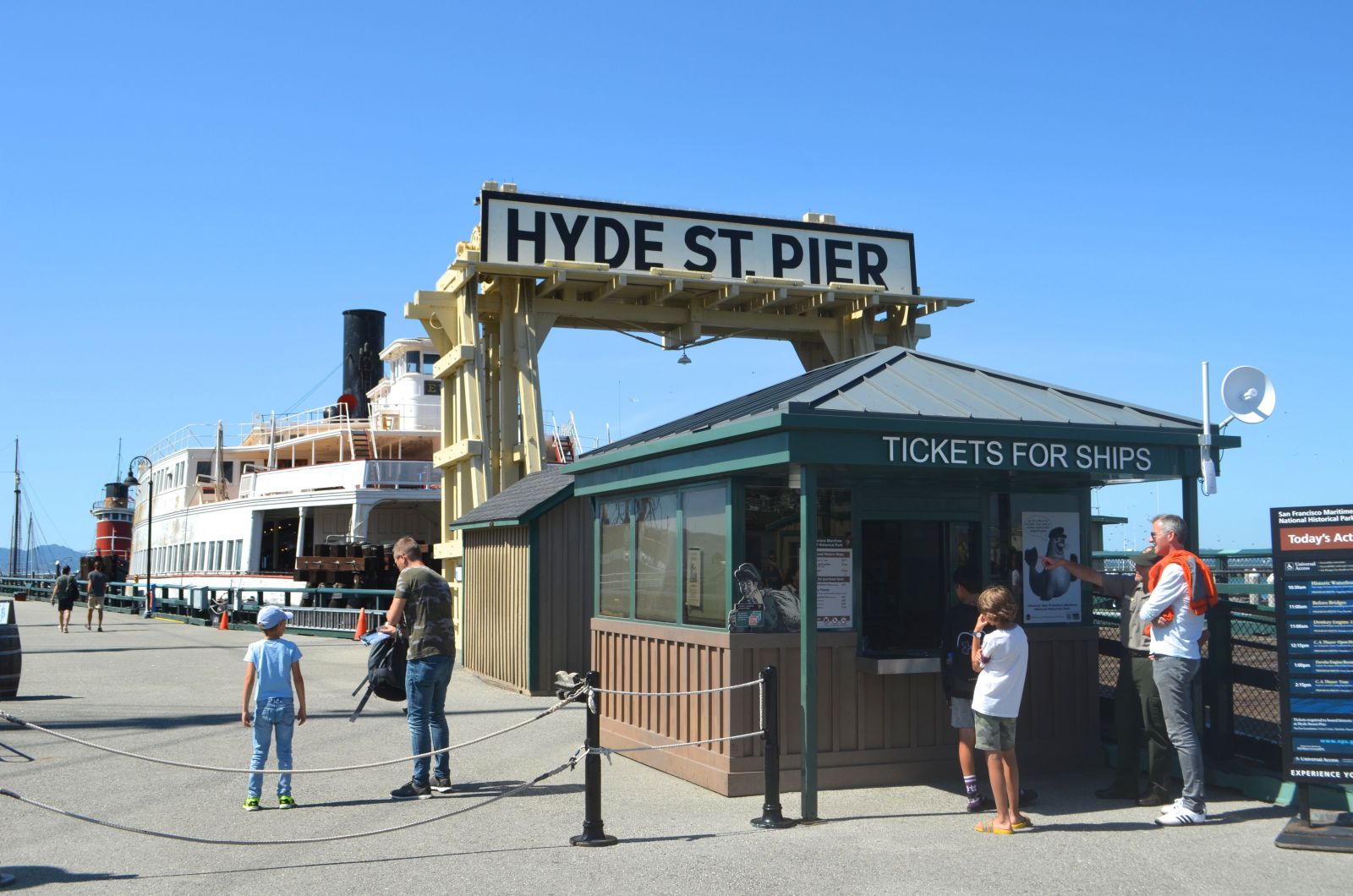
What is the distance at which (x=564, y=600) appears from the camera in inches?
586

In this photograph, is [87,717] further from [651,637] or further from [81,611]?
[81,611]

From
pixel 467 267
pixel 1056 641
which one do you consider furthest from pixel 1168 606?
pixel 467 267

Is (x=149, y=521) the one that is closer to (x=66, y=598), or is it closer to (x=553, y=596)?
(x=66, y=598)

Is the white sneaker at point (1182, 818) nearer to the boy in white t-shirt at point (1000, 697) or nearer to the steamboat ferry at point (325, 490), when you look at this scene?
the boy in white t-shirt at point (1000, 697)

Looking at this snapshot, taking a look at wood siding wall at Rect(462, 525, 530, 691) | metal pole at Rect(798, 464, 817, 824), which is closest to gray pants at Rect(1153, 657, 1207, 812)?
metal pole at Rect(798, 464, 817, 824)

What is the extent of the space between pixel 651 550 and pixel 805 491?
250 cm

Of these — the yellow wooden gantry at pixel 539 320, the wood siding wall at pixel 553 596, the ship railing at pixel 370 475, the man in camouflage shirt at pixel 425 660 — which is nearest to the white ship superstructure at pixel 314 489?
the ship railing at pixel 370 475

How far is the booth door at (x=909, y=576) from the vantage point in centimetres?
959

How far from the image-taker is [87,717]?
13055 millimetres

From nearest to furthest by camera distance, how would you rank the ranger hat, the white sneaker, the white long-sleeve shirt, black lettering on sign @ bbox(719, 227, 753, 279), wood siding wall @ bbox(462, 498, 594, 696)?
1. the white sneaker
2. the white long-sleeve shirt
3. the ranger hat
4. wood siding wall @ bbox(462, 498, 594, 696)
5. black lettering on sign @ bbox(719, 227, 753, 279)

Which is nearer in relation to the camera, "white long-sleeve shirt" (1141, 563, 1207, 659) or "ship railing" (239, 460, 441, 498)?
"white long-sleeve shirt" (1141, 563, 1207, 659)

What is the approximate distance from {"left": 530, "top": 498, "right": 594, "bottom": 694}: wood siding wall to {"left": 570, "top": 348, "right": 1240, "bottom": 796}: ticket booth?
4.39 m

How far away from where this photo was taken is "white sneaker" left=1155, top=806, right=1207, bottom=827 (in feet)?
24.8

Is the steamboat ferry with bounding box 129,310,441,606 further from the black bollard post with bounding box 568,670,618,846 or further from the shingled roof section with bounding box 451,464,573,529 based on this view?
the black bollard post with bounding box 568,670,618,846
